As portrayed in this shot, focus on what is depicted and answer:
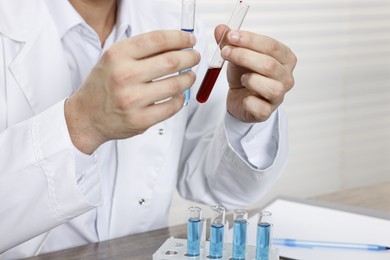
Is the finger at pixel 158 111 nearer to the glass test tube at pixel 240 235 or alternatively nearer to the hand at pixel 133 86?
the hand at pixel 133 86

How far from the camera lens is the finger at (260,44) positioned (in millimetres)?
1275

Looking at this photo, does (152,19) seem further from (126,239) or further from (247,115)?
(126,239)

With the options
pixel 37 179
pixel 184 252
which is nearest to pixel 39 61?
pixel 37 179

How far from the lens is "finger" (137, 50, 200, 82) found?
1.10m

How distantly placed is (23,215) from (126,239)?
9.7 inches

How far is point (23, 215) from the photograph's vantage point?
1.32 metres

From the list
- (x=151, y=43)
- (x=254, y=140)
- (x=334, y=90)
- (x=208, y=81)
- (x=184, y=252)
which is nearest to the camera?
(x=151, y=43)

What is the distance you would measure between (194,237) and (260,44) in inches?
15.9

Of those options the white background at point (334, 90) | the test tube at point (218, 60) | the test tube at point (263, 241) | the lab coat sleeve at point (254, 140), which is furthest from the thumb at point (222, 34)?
the white background at point (334, 90)

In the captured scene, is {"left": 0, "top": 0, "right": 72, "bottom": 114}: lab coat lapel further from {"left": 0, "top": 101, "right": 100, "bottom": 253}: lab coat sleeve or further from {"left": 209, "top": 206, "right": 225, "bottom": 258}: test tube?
{"left": 209, "top": 206, "right": 225, "bottom": 258}: test tube

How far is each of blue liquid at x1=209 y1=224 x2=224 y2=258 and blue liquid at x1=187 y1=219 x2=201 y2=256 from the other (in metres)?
0.03

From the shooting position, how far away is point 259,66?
1.30 metres

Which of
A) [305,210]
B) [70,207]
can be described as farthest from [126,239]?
[305,210]

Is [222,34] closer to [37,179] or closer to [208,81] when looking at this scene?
[208,81]
